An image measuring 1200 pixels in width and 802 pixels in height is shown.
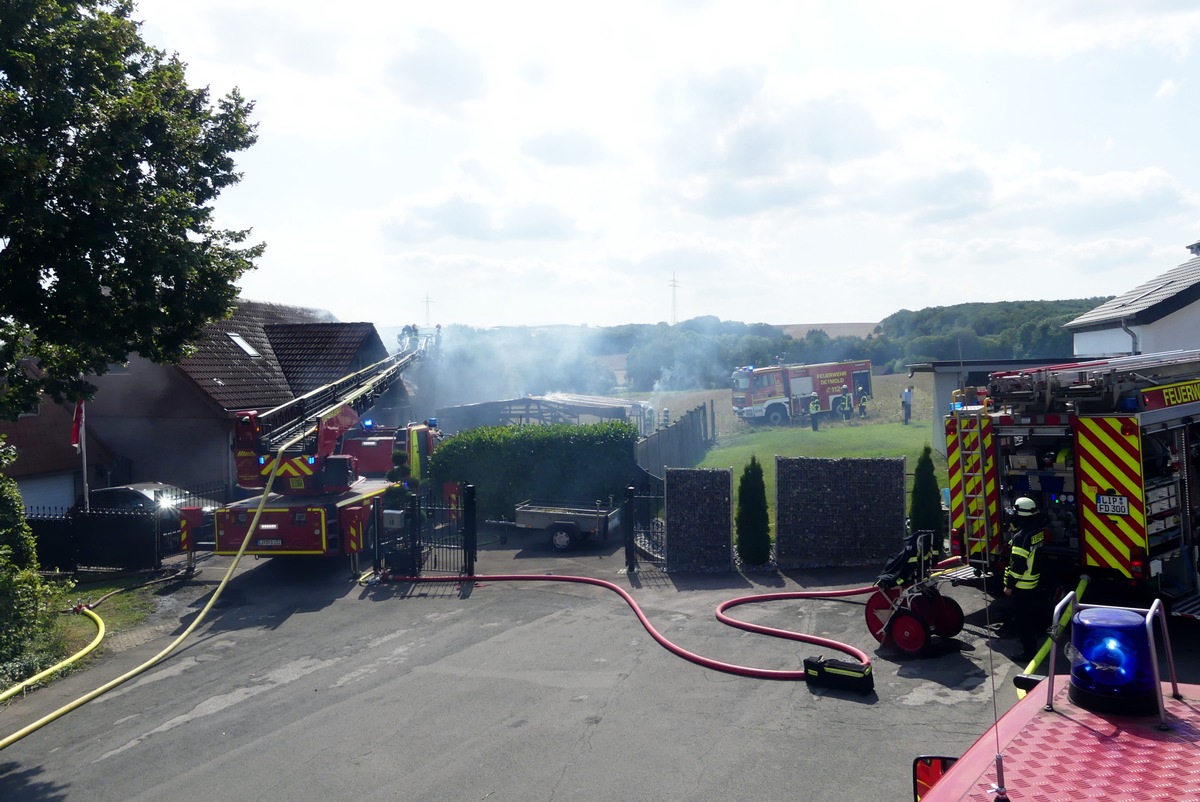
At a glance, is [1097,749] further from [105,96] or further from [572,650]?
[105,96]

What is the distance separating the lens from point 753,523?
14.6 m

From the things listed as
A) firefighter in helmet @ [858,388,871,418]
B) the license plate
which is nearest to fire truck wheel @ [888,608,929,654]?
the license plate

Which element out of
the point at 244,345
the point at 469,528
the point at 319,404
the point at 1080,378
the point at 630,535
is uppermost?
the point at 244,345

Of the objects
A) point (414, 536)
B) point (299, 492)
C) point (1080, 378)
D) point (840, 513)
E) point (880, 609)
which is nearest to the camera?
point (1080, 378)

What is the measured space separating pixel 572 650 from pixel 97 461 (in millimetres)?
17892

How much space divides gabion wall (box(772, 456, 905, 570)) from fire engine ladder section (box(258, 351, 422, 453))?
860 centimetres

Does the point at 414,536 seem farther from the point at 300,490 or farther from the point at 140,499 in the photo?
the point at 140,499

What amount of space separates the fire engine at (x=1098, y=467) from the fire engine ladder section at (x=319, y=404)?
11368 millimetres

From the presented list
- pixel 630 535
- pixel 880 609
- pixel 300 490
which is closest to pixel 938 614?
pixel 880 609

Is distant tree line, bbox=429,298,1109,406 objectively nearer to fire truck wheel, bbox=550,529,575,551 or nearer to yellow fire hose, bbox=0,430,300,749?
fire truck wheel, bbox=550,529,575,551

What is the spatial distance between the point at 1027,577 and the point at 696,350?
5605cm

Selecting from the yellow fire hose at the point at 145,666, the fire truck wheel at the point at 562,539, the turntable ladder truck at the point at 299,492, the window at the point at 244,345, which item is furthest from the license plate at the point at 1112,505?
the window at the point at 244,345

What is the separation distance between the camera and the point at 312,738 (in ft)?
27.0

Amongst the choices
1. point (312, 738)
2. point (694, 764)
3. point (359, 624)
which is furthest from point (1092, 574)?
point (359, 624)
